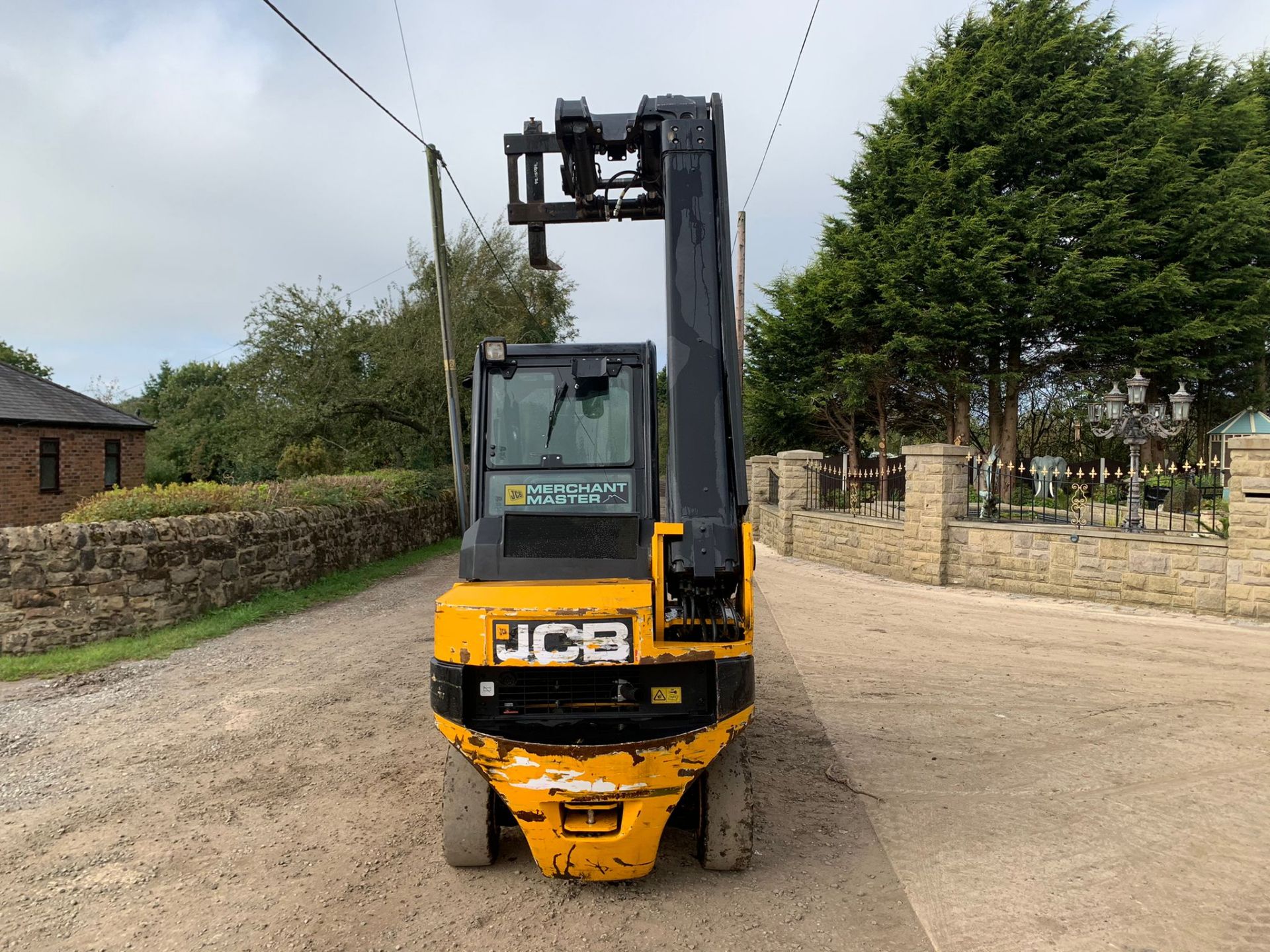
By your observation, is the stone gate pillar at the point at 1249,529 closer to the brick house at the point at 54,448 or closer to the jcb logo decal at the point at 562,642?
the jcb logo decal at the point at 562,642

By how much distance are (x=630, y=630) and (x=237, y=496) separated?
10.4 metres

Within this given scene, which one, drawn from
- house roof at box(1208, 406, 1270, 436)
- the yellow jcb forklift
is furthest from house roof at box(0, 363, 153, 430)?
house roof at box(1208, 406, 1270, 436)

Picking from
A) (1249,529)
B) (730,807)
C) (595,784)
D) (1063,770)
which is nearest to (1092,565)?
(1249,529)

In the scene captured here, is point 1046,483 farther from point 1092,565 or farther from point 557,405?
point 557,405

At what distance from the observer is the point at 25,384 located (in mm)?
23672

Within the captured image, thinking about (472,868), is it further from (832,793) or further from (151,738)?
(151,738)

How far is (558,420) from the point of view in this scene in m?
4.89

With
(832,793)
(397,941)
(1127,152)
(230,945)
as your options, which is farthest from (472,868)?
(1127,152)

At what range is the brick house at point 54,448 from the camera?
21.1 m

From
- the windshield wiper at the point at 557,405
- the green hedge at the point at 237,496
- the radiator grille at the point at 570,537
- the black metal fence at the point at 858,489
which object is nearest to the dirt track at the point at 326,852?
the radiator grille at the point at 570,537

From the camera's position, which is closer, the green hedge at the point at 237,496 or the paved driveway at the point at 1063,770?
the paved driveway at the point at 1063,770

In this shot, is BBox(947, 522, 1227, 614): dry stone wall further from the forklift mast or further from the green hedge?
the green hedge

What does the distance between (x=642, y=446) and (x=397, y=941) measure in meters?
2.82

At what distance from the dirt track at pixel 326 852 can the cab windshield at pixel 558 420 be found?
2.13 m
